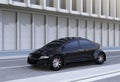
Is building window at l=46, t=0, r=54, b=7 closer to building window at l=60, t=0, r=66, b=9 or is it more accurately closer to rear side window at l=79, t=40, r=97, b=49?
building window at l=60, t=0, r=66, b=9

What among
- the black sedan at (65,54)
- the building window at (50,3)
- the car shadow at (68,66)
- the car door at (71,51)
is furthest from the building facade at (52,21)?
the car door at (71,51)

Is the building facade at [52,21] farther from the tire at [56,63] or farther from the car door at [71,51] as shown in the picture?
the tire at [56,63]

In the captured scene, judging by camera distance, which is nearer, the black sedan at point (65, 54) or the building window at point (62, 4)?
the black sedan at point (65, 54)

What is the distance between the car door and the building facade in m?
10.4

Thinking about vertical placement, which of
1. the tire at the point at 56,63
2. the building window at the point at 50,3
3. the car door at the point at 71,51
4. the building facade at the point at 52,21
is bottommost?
the tire at the point at 56,63

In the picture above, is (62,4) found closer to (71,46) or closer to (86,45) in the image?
(86,45)

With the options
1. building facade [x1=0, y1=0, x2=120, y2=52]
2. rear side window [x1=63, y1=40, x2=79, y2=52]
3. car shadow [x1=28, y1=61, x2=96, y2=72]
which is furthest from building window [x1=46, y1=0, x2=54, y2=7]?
rear side window [x1=63, y1=40, x2=79, y2=52]

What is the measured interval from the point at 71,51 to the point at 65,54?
50cm

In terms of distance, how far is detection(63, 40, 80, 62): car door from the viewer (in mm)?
14154

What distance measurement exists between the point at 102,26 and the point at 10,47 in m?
16.9

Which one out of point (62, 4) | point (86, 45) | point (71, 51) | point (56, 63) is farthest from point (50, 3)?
point (56, 63)

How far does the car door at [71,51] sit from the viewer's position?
1415 cm

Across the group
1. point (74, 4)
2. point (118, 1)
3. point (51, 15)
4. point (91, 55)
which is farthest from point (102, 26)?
point (91, 55)

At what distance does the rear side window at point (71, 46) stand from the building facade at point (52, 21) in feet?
→ 33.8
